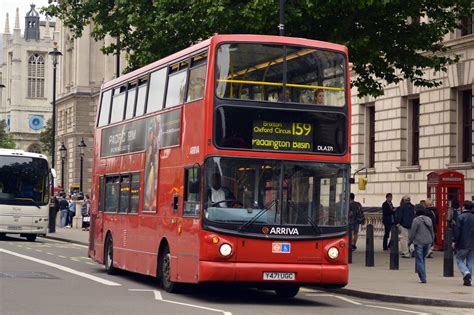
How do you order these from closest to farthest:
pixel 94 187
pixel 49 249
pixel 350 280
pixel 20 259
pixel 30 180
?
pixel 350 280
pixel 94 187
pixel 20 259
pixel 49 249
pixel 30 180

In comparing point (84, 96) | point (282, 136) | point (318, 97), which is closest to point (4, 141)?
point (84, 96)

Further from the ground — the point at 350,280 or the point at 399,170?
the point at 399,170

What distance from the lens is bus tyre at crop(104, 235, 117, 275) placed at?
24047 millimetres

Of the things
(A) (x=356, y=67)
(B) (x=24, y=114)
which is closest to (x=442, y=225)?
(A) (x=356, y=67)

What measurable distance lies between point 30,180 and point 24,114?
474ft

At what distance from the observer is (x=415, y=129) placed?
142 ft

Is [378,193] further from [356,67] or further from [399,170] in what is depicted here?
[356,67]

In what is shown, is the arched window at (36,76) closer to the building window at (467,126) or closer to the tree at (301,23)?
the building window at (467,126)

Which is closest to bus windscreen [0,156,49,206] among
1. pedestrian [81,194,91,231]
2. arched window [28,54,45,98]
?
pedestrian [81,194,91,231]

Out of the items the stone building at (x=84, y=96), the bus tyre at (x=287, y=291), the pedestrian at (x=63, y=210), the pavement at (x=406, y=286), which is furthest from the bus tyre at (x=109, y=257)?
the stone building at (x=84, y=96)

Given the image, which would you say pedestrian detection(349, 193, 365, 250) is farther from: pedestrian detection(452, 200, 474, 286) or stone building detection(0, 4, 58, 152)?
stone building detection(0, 4, 58, 152)

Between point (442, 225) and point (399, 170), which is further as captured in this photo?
point (399, 170)

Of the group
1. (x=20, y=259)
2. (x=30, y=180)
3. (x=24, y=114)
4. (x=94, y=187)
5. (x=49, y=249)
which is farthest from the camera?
(x=24, y=114)

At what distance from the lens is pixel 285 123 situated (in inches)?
704
